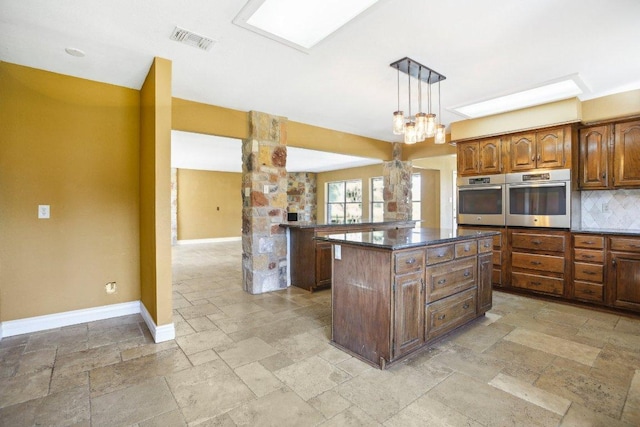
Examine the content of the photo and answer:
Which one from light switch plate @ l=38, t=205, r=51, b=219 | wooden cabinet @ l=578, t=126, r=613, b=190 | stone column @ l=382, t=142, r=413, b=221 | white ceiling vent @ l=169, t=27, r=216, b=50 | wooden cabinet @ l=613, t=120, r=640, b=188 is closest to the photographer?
white ceiling vent @ l=169, t=27, r=216, b=50

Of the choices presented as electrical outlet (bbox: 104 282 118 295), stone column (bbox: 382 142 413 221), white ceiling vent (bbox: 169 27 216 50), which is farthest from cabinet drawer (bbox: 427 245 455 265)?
stone column (bbox: 382 142 413 221)

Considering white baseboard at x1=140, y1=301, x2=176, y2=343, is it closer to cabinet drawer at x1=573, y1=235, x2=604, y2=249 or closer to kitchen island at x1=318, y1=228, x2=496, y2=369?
kitchen island at x1=318, y1=228, x2=496, y2=369

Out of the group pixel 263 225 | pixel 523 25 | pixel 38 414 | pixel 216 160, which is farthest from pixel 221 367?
pixel 216 160

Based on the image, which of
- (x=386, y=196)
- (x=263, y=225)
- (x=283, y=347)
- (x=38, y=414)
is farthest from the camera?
(x=386, y=196)

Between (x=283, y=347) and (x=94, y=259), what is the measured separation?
225 centimetres

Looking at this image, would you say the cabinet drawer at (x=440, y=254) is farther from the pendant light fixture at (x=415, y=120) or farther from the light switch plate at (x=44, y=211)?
the light switch plate at (x=44, y=211)

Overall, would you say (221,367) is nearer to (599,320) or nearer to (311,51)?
(311,51)

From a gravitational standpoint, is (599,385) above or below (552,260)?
below

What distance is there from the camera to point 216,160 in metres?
8.19

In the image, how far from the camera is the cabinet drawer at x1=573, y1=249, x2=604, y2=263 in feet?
11.4

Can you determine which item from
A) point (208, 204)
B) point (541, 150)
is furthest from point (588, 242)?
point (208, 204)

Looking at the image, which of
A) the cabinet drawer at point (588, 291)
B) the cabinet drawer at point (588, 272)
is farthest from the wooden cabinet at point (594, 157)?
the cabinet drawer at point (588, 291)

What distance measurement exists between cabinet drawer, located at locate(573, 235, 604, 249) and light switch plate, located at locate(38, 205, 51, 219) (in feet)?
18.9

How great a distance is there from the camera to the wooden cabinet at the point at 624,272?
10.6ft
